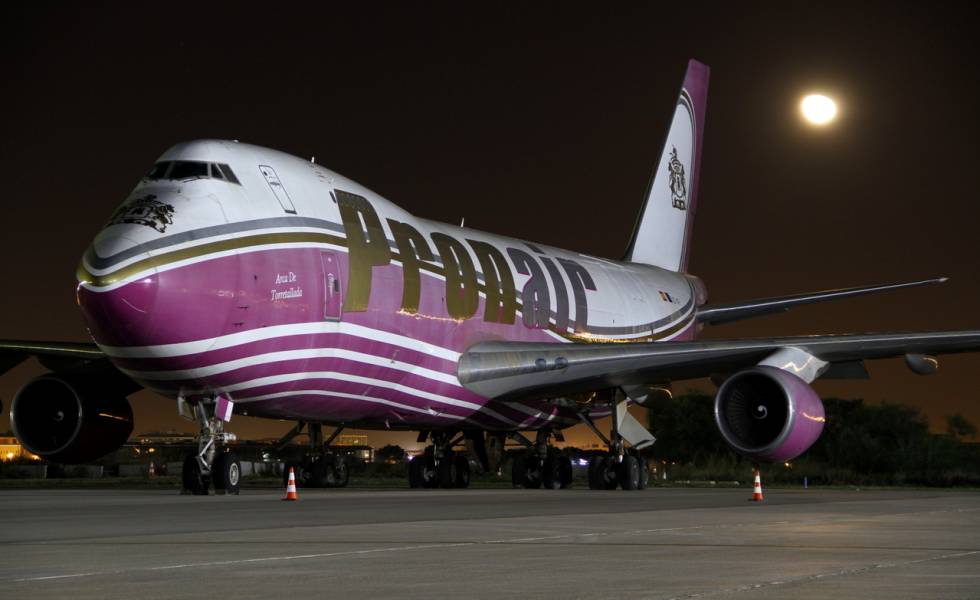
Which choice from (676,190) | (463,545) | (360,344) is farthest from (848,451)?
(463,545)

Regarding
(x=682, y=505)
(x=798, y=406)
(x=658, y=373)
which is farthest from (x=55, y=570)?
(x=658, y=373)

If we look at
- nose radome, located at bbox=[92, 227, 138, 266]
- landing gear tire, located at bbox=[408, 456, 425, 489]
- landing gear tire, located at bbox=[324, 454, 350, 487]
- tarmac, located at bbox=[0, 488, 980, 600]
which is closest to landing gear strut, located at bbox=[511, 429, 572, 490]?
landing gear tire, located at bbox=[408, 456, 425, 489]

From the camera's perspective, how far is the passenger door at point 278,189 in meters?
17.0

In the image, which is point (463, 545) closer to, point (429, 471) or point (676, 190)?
point (429, 471)

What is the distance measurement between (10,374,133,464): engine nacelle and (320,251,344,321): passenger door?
14.6ft

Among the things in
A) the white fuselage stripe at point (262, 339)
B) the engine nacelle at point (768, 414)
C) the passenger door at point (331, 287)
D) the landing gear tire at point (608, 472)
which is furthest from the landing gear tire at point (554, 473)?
the passenger door at point (331, 287)

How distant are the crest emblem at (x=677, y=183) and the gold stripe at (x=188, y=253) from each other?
1698 centimetres

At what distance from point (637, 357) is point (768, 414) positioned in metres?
2.66

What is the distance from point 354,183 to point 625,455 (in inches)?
281

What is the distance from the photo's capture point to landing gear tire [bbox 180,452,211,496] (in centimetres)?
1617

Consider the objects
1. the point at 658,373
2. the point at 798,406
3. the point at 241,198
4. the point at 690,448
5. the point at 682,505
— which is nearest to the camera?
the point at 682,505

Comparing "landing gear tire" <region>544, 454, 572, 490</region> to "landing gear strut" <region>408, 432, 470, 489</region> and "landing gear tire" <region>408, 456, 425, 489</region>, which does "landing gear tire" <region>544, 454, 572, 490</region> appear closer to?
"landing gear strut" <region>408, 432, 470, 489</region>

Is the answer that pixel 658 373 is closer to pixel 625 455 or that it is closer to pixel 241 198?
pixel 625 455

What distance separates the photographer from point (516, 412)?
22.5 metres
